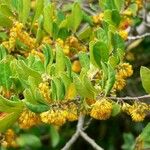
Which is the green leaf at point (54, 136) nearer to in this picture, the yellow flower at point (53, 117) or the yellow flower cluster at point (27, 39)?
the yellow flower cluster at point (27, 39)

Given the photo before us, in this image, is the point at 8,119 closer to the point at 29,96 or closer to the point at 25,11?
the point at 29,96

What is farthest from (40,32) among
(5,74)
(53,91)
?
(53,91)

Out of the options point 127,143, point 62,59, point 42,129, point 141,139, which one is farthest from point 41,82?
point 42,129

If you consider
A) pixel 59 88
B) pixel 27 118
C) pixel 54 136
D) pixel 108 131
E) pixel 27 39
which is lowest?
pixel 108 131

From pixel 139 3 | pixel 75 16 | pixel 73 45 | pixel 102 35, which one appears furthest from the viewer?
pixel 139 3

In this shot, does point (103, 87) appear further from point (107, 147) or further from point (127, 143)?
point (107, 147)

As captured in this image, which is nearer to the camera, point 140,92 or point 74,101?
point 74,101
